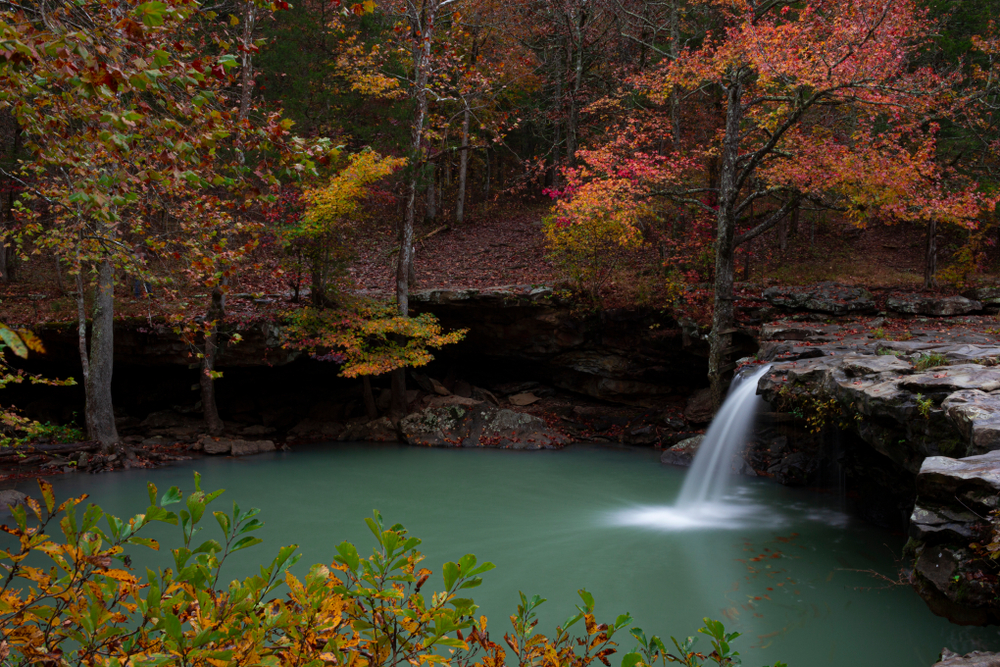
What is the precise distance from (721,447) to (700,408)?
12.5 ft

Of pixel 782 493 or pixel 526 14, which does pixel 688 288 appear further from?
pixel 526 14

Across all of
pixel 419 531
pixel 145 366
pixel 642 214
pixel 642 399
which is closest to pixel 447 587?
pixel 419 531

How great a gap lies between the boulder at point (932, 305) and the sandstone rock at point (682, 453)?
488 centimetres

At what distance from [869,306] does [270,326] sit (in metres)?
13.0

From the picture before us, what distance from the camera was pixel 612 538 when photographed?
8.20 metres

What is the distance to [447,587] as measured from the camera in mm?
1576

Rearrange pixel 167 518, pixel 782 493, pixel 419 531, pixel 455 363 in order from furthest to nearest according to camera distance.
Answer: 1. pixel 455 363
2. pixel 782 493
3. pixel 419 531
4. pixel 167 518

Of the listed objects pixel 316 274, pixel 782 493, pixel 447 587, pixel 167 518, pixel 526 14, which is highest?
pixel 526 14

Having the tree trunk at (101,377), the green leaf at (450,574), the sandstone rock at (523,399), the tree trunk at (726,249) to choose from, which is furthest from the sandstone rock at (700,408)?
the green leaf at (450,574)

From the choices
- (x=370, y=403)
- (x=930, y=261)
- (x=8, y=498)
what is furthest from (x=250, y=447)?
(x=930, y=261)

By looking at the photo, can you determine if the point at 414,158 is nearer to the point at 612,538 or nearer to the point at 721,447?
the point at 721,447

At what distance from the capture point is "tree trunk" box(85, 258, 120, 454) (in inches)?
447

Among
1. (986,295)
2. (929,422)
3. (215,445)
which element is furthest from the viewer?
(215,445)

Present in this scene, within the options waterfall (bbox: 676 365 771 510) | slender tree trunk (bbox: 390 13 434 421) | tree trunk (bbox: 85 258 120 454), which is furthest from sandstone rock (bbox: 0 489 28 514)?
waterfall (bbox: 676 365 771 510)
